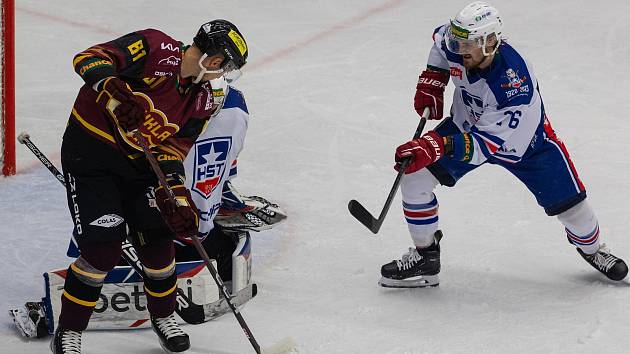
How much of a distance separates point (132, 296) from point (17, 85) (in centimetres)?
261

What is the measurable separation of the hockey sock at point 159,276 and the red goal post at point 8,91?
1693 millimetres

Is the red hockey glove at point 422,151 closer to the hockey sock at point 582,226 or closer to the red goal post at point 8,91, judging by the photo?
the hockey sock at point 582,226

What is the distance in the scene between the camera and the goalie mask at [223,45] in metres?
3.09

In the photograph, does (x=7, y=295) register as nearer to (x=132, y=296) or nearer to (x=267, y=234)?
(x=132, y=296)

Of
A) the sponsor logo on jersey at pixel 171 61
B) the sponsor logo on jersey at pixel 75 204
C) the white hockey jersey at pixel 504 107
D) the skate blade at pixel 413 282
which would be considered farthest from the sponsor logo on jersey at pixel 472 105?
the sponsor logo on jersey at pixel 75 204

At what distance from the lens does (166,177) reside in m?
3.22

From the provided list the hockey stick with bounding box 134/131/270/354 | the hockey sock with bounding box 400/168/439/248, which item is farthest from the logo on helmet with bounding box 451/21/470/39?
the hockey stick with bounding box 134/131/270/354

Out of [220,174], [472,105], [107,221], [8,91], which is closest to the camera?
[107,221]

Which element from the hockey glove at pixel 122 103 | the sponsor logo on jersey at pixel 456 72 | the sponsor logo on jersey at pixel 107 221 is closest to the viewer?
the hockey glove at pixel 122 103

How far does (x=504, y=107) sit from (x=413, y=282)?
74 centimetres

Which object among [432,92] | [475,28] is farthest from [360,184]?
[475,28]

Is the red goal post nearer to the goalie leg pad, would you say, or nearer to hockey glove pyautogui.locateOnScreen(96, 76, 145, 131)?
the goalie leg pad

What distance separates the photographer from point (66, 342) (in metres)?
3.17

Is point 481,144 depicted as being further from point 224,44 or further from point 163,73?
point 163,73
